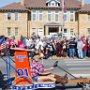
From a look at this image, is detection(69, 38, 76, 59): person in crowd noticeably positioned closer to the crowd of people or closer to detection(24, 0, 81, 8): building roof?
the crowd of people

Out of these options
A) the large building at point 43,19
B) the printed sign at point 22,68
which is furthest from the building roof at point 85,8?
the printed sign at point 22,68

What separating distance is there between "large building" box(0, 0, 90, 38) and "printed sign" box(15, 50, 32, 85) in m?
57.3

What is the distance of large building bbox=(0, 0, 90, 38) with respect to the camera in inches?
2660

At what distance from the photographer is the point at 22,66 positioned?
30.5 feet

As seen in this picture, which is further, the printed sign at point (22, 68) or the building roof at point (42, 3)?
the building roof at point (42, 3)

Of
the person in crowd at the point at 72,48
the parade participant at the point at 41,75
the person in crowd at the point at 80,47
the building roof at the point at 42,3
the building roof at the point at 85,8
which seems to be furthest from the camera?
the building roof at the point at 42,3

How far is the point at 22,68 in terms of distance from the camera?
366 inches

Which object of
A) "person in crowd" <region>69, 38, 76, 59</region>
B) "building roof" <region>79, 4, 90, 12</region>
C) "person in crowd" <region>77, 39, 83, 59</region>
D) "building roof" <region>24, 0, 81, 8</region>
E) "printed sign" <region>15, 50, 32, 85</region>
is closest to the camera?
"printed sign" <region>15, 50, 32, 85</region>

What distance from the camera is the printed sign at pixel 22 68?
30.3 feet

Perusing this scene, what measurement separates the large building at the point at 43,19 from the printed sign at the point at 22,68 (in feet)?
188

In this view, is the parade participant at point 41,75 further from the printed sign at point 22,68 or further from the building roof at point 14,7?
the building roof at point 14,7

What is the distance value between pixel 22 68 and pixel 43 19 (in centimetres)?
5999

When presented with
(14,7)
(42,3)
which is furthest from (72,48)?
(42,3)

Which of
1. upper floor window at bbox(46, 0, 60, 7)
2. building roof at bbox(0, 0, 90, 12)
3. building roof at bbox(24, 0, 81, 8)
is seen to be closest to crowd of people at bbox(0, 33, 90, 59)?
building roof at bbox(0, 0, 90, 12)
